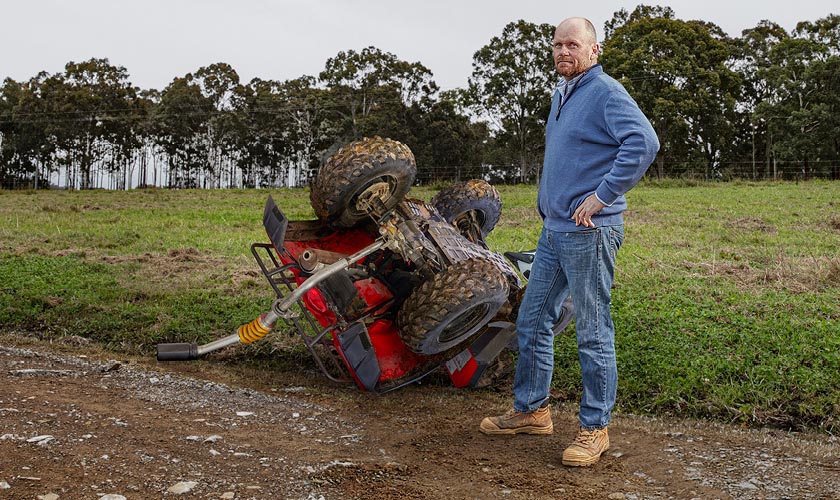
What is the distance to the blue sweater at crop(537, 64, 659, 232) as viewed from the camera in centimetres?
428

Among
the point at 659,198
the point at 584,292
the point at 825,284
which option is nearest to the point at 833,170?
the point at 659,198

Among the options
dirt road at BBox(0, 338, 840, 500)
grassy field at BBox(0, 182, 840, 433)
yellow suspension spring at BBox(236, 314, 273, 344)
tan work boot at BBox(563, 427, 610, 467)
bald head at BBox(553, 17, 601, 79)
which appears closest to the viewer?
dirt road at BBox(0, 338, 840, 500)

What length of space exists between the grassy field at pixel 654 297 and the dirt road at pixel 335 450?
2.35ft

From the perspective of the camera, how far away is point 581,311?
4.63 meters

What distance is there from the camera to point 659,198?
74.1 feet

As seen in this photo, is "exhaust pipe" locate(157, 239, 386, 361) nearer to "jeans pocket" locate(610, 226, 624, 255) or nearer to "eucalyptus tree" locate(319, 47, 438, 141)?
"jeans pocket" locate(610, 226, 624, 255)

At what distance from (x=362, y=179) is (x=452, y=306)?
120cm

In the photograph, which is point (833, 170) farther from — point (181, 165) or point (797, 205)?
point (181, 165)

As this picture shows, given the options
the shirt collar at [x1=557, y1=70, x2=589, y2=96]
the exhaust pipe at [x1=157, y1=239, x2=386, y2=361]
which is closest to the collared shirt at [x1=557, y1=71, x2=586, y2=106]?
the shirt collar at [x1=557, y1=70, x2=589, y2=96]

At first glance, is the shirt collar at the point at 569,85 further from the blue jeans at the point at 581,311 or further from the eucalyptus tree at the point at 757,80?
the eucalyptus tree at the point at 757,80

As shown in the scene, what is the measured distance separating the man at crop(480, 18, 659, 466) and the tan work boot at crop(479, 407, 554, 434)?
45 centimetres

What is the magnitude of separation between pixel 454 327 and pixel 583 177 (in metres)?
1.69

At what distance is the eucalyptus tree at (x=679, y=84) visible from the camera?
Result: 42188 millimetres

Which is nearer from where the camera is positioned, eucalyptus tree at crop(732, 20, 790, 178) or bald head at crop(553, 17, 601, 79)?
bald head at crop(553, 17, 601, 79)
